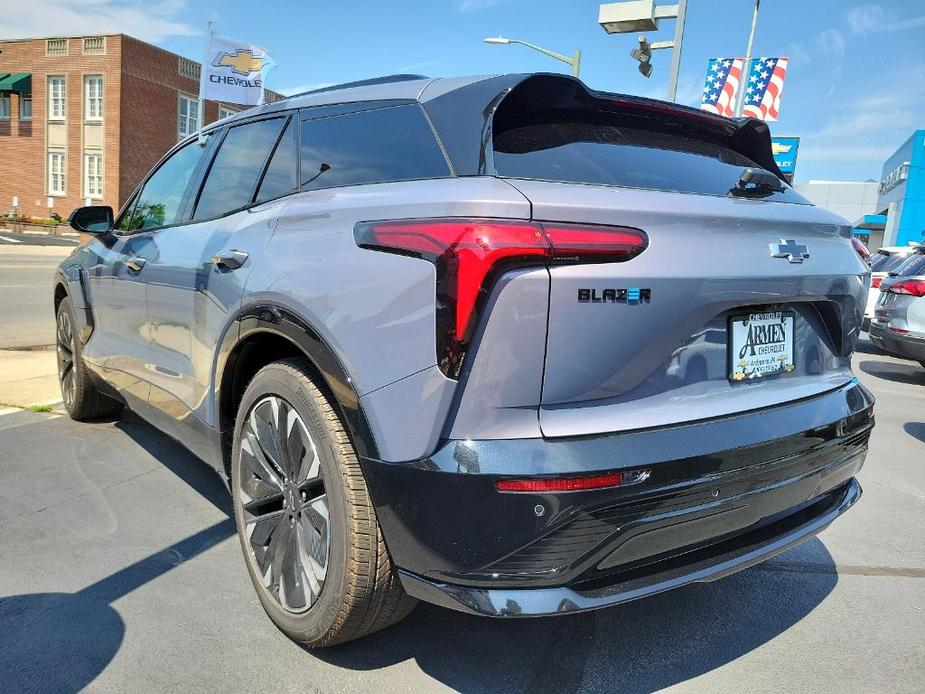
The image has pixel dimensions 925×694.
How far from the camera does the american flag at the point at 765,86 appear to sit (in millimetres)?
16859

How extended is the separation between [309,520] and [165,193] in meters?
2.29

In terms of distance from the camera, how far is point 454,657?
231cm

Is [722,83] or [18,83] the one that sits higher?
[18,83]

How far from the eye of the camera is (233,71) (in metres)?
16.3

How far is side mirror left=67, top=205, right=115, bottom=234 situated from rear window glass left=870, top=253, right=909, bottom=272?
11.0 metres

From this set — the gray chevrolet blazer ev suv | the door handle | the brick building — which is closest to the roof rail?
the gray chevrolet blazer ev suv

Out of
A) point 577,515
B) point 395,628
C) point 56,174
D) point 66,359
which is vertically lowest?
point 395,628

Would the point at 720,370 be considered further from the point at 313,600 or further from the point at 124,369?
the point at 124,369

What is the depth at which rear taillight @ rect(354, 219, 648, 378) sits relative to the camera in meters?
1.67

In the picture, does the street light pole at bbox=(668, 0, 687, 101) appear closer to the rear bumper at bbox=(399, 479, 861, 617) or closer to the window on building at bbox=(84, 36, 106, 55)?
the rear bumper at bbox=(399, 479, 861, 617)

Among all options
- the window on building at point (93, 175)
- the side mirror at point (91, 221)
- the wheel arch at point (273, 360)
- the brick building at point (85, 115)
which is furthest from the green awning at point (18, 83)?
the wheel arch at point (273, 360)

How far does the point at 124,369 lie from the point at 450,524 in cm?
258

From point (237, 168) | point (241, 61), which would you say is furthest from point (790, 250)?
point (241, 61)

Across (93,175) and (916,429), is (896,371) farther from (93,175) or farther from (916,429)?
(93,175)
